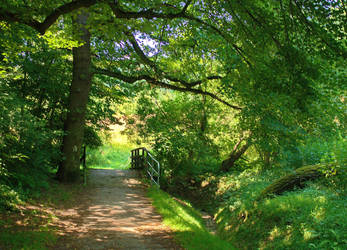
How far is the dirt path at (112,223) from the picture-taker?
529 cm

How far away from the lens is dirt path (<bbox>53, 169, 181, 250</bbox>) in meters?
5.29

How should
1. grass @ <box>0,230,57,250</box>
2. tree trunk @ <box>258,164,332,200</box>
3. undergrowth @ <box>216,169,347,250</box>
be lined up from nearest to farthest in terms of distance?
grass @ <box>0,230,57,250</box>, undergrowth @ <box>216,169,347,250</box>, tree trunk @ <box>258,164,332,200</box>

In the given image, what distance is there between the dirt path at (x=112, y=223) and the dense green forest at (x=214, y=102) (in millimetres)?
1298

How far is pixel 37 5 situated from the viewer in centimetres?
577

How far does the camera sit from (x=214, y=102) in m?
13.9

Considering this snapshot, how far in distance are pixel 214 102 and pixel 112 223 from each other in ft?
29.1

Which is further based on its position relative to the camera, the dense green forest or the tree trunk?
the tree trunk

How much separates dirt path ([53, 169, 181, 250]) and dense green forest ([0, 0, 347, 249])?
1298 millimetres

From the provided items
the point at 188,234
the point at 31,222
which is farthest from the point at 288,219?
the point at 31,222

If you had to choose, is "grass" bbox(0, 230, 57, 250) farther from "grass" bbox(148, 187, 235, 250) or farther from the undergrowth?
the undergrowth

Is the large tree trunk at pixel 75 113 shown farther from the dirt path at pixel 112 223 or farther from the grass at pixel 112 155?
the grass at pixel 112 155

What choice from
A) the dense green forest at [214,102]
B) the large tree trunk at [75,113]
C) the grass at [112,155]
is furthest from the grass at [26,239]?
the grass at [112,155]

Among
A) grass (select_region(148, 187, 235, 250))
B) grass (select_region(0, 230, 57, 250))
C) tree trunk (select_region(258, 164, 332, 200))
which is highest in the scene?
tree trunk (select_region(258, 164, 332, 200))

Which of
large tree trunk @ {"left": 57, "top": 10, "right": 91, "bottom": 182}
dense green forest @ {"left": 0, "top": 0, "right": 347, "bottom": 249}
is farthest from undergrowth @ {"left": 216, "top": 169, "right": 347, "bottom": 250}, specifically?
large tree trunk @ {"left": 57, "top": 10, "right": 91, "bottom": 182}
